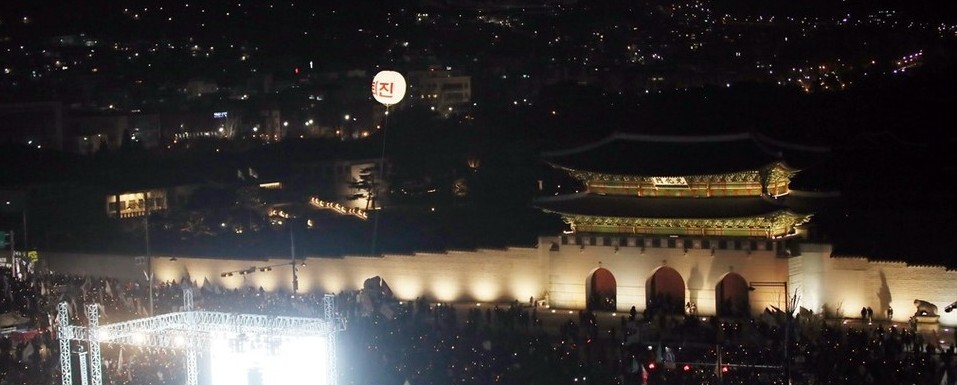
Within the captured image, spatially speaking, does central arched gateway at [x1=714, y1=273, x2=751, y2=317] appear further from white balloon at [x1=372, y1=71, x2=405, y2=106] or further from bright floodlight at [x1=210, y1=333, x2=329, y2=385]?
white balloon at [x1=372, y1=71, x2=405, y2=106]

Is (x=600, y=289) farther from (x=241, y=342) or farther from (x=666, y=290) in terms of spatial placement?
(x=241, y=342)

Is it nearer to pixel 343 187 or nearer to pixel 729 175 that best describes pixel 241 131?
pixel 343 187

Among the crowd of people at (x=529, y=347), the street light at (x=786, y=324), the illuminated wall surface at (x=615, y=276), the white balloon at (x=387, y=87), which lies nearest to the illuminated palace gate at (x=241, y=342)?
the crowd of people at (x=529, y=347)

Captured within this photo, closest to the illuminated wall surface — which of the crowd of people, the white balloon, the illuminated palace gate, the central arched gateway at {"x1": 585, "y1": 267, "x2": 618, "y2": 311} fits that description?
the central arched gateway at {"x1": 585, "y1": 267, "x2": 618, "y2": 311}

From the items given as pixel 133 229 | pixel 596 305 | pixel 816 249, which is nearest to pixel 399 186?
pixel 133 229

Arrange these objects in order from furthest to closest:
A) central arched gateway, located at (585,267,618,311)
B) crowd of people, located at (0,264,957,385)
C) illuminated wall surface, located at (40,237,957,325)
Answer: central arched gateway, located at (585,267,618,311) → illuminated wall surface, located at (40,237,957,325) → crowd of people, located at (0,264,957,385)

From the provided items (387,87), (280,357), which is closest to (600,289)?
(280,357)
